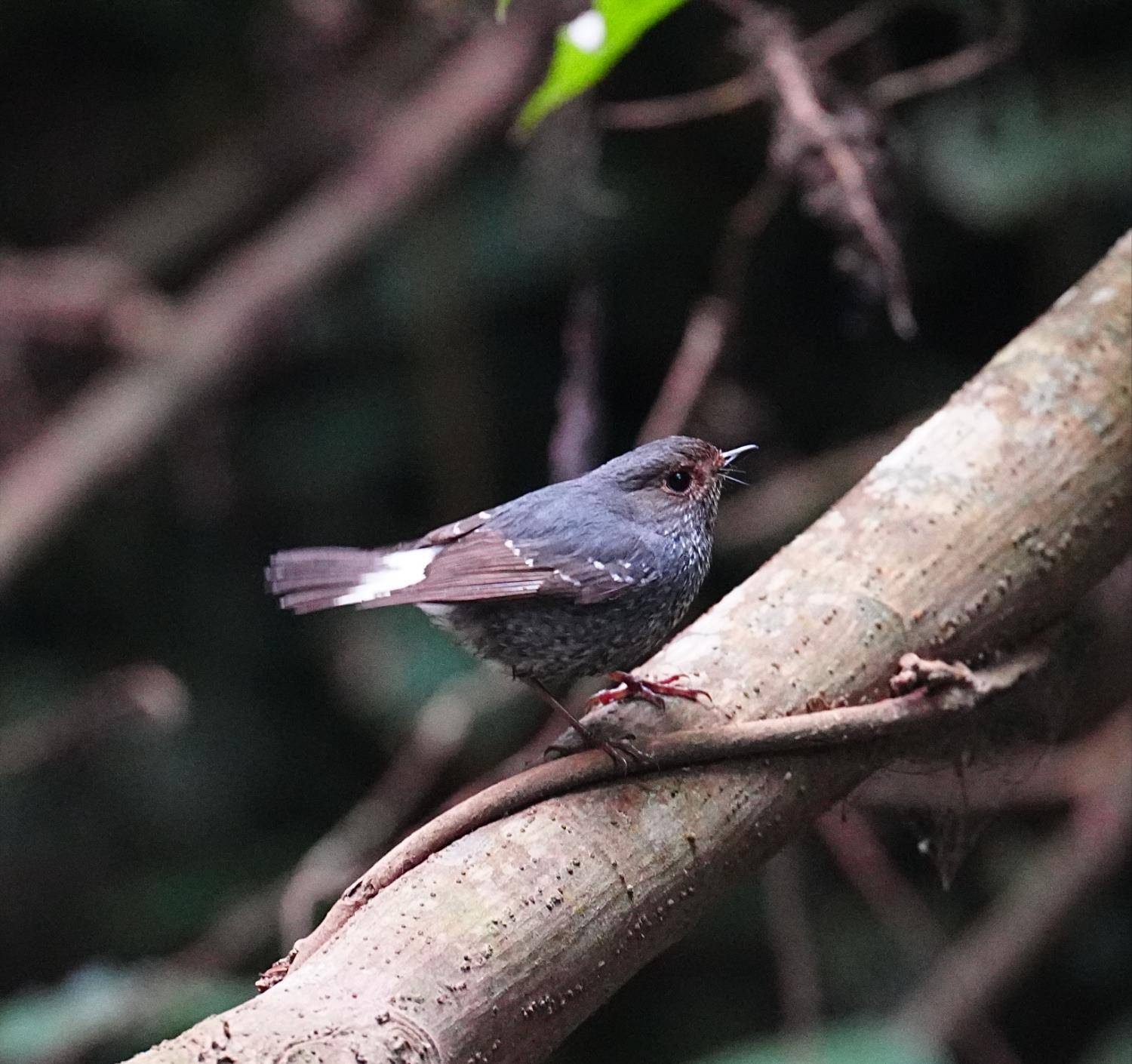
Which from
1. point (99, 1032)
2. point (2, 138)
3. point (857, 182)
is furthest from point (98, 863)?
point (857, 182)

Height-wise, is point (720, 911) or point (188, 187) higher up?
point (188, 187)

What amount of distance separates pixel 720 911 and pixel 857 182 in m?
2.29

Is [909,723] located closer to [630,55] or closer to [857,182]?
[857,182]

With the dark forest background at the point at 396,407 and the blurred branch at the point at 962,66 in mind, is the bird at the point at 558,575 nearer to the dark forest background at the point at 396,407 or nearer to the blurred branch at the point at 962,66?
the blurred branch at the point at 962,66

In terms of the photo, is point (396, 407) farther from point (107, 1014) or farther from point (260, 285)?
point (107, 1014)

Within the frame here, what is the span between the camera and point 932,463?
212cm

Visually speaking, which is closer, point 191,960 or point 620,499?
point 620,499

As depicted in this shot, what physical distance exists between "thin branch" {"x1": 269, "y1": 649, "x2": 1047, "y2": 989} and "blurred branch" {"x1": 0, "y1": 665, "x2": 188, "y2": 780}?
1.60 meters

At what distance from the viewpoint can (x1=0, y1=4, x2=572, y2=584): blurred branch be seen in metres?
4.05

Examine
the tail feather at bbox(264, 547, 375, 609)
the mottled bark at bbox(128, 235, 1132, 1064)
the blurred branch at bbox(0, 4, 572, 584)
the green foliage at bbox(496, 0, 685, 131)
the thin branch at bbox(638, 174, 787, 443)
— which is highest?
the blurred branch at bbox(0, 4, 572, 584)

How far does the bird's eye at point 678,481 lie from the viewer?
2.21 meters

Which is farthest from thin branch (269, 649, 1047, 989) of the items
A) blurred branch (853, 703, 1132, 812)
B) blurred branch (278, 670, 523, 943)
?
blurred branch (278, 670, 523, 943)

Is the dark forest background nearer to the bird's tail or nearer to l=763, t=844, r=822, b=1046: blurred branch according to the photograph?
l=763, t=844, r=822, b=1046: blurred branch

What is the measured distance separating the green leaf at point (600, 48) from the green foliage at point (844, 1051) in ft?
6.43
